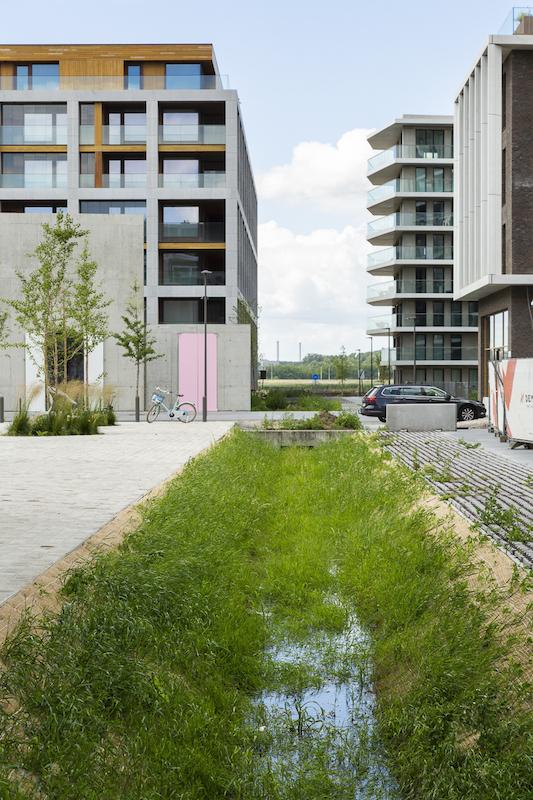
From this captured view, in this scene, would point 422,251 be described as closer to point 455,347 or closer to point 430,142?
point 455,347

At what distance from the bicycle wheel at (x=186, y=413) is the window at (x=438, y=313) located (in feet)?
132

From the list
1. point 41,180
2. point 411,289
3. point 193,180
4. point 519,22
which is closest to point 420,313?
point 411,289

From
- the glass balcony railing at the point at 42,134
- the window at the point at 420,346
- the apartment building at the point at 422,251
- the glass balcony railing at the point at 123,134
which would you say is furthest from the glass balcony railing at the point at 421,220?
the glass balcony railing at the point at 42,134

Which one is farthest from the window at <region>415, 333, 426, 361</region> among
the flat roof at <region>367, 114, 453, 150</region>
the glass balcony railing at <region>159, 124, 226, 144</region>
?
the glass balcony railing at <region>159, 124, 226, 144</region>

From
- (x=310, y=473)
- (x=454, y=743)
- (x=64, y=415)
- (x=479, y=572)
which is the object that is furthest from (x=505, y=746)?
(x=64, y=415)

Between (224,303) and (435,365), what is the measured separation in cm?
2017

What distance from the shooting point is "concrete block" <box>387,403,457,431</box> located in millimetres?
24734

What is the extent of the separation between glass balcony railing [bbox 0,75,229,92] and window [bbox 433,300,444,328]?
23775mm

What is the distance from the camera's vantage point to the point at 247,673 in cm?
598

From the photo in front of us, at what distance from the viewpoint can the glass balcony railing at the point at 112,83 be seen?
171 feet

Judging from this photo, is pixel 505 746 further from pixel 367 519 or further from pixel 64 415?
pixel 64 415

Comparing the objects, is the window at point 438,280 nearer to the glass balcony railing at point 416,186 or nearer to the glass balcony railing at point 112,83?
the glass balcony railing at point 416,186

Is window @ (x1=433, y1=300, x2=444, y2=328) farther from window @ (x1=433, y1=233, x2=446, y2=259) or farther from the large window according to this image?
the large window

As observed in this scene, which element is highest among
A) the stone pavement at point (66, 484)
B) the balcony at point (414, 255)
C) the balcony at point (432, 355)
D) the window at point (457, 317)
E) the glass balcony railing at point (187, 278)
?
the balcony at point (414, 255)
